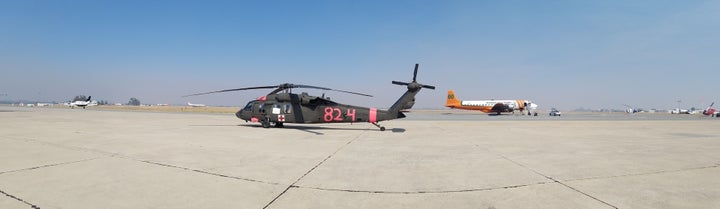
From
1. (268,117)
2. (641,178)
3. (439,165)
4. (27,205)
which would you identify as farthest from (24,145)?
(641,178)

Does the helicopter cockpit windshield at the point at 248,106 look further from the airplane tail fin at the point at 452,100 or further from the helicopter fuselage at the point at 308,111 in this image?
the airplane tail fin at the point at 452,100

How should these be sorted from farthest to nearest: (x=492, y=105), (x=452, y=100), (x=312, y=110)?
(x=452, y=100)
(x=492, y=105)
(x=312, y=110)

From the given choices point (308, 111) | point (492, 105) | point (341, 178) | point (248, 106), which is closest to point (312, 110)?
point (308, 111)

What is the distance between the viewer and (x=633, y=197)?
4336 mm

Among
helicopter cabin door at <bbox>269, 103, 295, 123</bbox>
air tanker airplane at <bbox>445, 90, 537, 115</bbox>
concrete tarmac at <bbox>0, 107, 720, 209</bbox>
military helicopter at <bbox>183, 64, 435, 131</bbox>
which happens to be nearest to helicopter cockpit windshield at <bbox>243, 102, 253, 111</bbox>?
military helicopter at <bbox>183, 64, 435, 131</bbox>

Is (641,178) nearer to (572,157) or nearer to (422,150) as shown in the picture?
(572,157)

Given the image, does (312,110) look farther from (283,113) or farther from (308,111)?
(283,113)

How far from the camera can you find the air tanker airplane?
5462 centimetres

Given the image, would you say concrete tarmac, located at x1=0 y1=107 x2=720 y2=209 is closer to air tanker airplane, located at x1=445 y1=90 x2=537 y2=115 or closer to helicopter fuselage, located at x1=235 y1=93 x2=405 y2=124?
helicopter fuselage, located at x1=235 y1=93 x2=405 y2=124

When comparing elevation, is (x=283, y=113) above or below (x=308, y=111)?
below

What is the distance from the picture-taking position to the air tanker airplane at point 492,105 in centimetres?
5462

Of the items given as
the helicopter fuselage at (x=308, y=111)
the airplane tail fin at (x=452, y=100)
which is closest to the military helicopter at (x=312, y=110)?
the helicopter fuselage at (x=308, y=111)

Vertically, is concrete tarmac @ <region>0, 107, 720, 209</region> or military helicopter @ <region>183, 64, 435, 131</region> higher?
military helicopter @ <region>183, 64, 435, 131</region>

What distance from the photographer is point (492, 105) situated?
57.6 m
